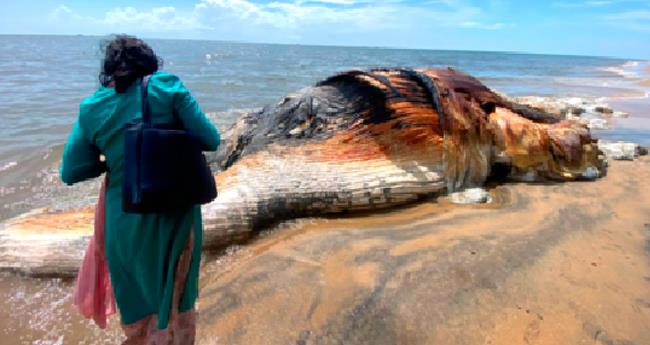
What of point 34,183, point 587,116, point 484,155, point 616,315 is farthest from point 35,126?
point 587,116

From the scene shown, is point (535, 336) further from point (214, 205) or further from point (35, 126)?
point (35, 126)

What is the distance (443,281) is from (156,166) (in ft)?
6.50

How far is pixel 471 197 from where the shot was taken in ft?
14.8

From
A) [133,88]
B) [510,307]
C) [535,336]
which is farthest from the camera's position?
[510,307]

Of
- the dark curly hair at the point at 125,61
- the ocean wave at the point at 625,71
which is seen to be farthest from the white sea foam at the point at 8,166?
the ocean wave at the point at 625,71

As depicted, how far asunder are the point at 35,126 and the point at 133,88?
350 inches

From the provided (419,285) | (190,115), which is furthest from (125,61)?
(419,285)

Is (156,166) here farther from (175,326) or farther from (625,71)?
(625,71)

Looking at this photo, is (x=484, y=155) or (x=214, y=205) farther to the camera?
(x=484, y=155)

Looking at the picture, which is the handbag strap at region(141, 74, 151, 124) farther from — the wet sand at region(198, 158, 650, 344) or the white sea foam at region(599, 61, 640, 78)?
the white sea foam at region(599, 61, 640, 78)

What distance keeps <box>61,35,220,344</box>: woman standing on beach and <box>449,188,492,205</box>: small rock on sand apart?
3005 millimetres

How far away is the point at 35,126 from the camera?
9.22 metres

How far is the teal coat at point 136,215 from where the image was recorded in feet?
6.06

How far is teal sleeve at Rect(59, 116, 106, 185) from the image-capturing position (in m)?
1.93
